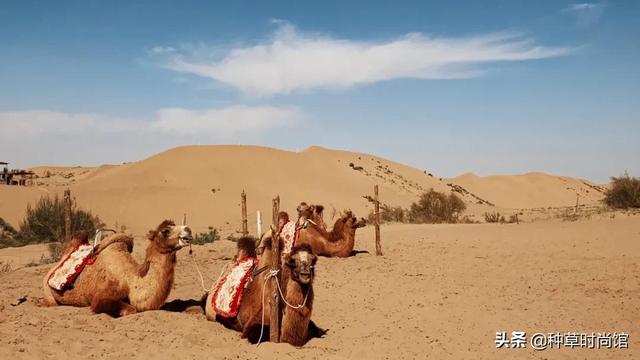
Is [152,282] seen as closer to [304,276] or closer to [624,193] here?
[304,276]

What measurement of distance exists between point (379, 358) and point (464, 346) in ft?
4.19

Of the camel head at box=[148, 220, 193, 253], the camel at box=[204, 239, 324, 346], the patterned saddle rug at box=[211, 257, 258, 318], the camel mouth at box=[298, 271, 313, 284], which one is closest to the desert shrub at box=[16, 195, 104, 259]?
the camel head at box=[148, 220, 193, 253]

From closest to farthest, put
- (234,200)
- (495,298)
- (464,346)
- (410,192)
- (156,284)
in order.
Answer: (464,346) → (156,284) → (495,298) → (234,200) → (410,192)

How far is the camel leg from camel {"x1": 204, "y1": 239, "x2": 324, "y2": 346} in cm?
139

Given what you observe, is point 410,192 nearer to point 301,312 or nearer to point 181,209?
point 181,209

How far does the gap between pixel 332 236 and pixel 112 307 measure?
7914mm

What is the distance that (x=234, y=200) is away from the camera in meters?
35.2

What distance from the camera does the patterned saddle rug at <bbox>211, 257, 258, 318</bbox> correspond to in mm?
7363

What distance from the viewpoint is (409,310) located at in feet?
29.7

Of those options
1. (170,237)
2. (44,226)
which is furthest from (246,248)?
(44,226)

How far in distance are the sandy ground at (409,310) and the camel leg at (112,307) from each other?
0.17 meters

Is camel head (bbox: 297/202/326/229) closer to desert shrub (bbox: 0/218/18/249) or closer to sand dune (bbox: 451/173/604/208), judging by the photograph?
desert shrub (bbox: 0/218/18/249)

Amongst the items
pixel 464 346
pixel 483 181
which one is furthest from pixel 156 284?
pixel 483 181

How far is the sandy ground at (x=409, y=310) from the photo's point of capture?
21.5ft
